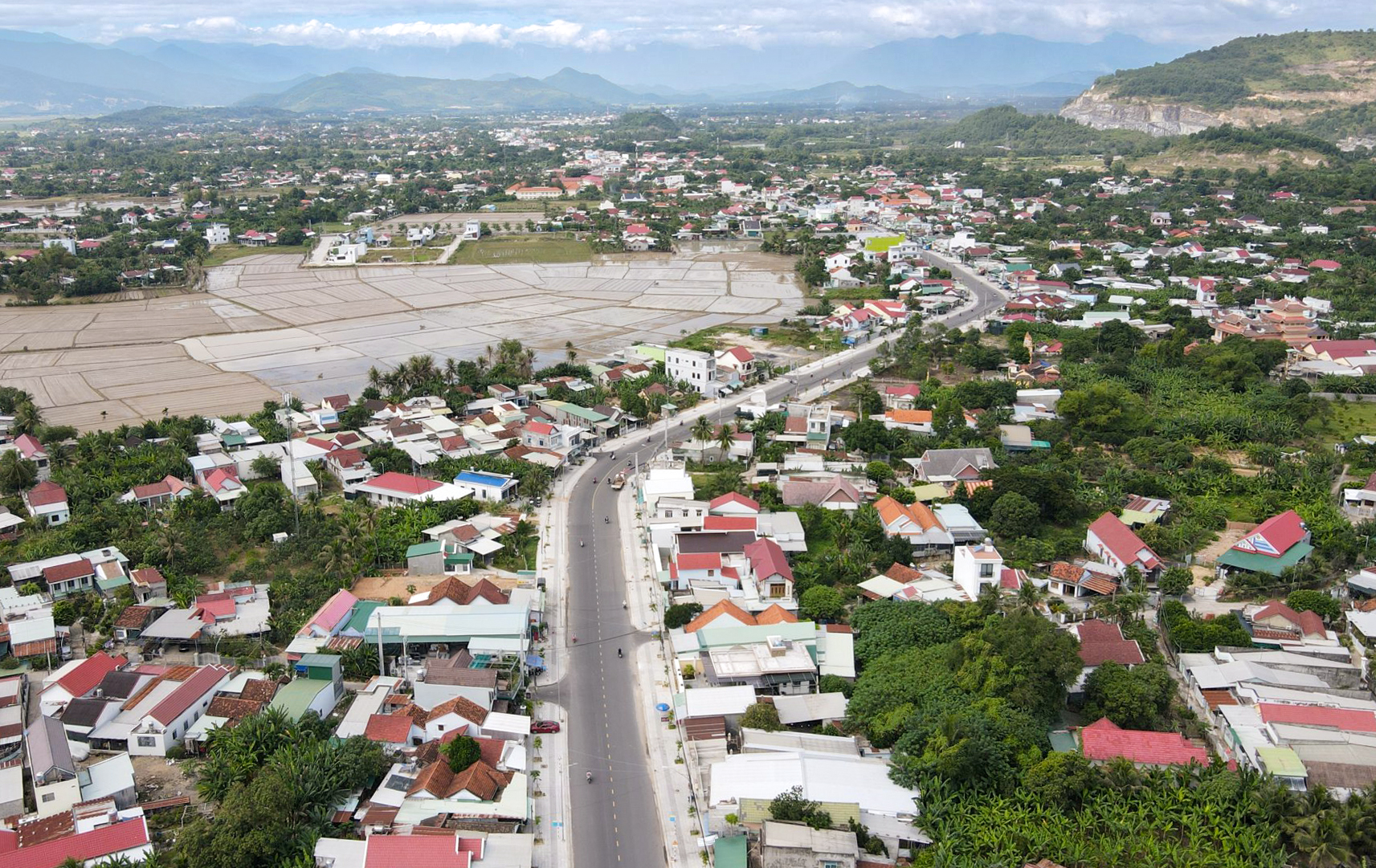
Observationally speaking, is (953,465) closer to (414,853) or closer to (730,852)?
(730,852)

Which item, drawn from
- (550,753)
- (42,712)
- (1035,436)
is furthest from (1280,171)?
(42,712)

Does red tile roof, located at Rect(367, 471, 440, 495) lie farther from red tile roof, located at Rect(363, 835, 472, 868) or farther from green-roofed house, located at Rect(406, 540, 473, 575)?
red tile roof, located at Rect(363, 835, 472, 868)

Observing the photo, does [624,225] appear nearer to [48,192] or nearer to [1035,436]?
[1035,436]

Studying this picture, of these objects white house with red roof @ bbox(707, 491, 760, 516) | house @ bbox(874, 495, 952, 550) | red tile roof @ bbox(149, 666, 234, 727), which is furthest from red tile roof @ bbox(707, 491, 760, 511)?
red tile roof @ bbox(149, 666, 234, 727)

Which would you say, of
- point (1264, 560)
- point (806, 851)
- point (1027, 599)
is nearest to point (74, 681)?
point (806, 851)

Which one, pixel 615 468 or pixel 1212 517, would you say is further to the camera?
pixel 615 468
